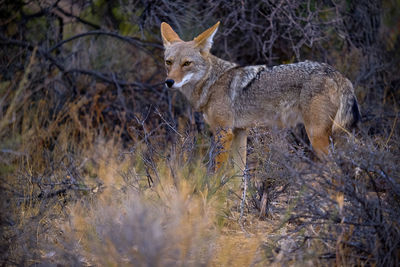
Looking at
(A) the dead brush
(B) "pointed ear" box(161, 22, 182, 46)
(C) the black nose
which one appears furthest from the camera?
(B) "pointed ear" box(161, 22, 182, 46)

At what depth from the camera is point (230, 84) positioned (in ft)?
17.5

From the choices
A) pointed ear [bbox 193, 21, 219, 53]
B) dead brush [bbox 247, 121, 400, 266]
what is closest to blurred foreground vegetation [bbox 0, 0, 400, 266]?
dead brush [bbox 247, 121, 400, 266]

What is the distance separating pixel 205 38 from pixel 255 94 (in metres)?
0.97

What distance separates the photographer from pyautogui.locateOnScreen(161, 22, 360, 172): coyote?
15.6 ft

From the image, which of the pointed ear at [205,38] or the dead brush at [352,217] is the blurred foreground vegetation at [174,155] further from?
the pointed ear at [205,38]

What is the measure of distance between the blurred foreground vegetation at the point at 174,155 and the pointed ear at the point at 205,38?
1.03 meters

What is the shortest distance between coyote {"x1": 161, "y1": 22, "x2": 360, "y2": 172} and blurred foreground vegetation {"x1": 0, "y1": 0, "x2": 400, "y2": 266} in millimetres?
348

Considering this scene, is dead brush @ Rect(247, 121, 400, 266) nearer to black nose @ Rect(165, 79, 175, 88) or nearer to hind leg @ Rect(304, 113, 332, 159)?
hind leg @ Rect(304, 113, 332, 159)

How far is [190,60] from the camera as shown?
5.14 m

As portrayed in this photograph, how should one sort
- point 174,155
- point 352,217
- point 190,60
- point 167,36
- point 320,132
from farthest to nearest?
point 167,36 < point 190,60 < point 320,132 < point 174,155 < point 352,217

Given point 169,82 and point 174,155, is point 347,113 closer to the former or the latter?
point 169,82

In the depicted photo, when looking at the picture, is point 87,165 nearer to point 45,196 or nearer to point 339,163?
point 45,196

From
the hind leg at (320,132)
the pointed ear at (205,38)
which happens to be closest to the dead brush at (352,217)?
the hind leg at (320,132)

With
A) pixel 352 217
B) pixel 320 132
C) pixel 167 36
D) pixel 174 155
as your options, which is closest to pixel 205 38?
pixel 167 36
